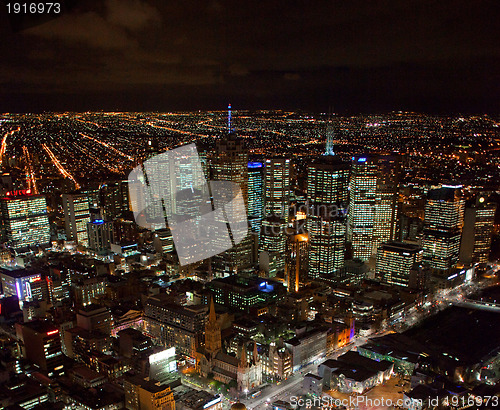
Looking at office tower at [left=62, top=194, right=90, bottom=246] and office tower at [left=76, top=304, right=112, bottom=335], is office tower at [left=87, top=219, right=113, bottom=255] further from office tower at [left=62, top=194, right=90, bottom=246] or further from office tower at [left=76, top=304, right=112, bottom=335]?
office tower at [left=76, top=304, right=112, bottom=335]

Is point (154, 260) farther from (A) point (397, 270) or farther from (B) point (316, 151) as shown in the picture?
(B) point (316, 151)

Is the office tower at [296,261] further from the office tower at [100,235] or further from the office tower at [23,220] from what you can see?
the office tower at [23,220]

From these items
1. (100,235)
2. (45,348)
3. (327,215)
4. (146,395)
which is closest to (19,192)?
(100,235)

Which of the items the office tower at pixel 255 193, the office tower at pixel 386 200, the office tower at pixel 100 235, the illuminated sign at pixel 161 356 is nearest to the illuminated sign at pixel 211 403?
the illuminated sign at pixel 161 356

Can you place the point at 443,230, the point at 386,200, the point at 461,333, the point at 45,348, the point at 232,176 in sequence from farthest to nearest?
the point at 386,200 → the point at 232,176 → the point at 443,230 → the point at 461,333 → the point at 45,348

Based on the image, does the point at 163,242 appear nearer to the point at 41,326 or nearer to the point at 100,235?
the point at 100,235

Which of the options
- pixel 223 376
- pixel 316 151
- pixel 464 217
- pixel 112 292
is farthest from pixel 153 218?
pixel 464 217
